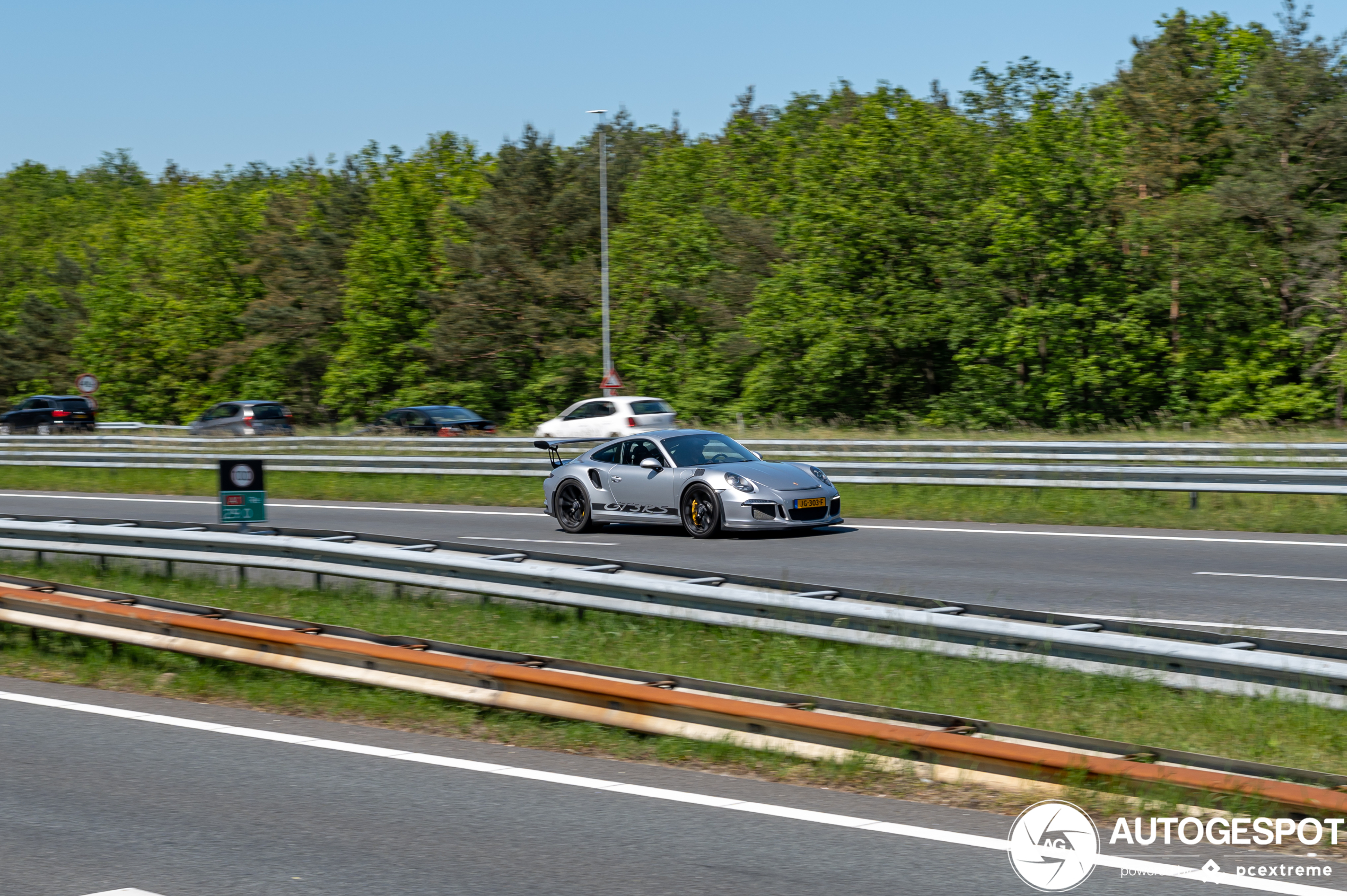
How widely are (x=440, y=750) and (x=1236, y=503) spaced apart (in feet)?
43.2

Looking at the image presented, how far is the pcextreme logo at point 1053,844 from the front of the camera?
475 cm

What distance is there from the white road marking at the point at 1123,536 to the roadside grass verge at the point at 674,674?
316 inches

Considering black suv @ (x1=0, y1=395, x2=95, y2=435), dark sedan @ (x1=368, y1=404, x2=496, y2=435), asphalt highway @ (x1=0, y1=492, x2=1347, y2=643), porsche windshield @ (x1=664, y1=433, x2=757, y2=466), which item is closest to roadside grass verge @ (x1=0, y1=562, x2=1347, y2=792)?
asphalt highway @ (x1=0, y1=492, x2=1347, y2=643)

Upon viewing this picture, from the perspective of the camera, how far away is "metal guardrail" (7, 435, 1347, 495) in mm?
16906

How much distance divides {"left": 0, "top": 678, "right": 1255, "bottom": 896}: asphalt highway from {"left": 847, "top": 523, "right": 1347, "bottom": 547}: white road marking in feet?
34.5

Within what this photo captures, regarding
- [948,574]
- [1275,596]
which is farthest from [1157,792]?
[948,574]

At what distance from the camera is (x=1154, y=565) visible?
13195mm

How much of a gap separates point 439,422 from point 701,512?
21.5 m

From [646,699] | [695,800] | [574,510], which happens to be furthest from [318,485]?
[695,800]

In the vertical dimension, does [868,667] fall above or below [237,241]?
below

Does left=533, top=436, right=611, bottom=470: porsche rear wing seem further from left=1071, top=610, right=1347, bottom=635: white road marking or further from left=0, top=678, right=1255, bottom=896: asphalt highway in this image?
left=0, top=678, right=1255, bottom=896: asphalt highway

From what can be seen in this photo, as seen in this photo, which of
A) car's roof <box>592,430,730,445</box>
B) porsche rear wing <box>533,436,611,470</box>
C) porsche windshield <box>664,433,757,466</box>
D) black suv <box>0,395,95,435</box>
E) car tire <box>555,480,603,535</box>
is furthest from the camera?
black suv <box>0,395,95,435</box>

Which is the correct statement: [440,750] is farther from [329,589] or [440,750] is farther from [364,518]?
[364,518]

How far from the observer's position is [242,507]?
1313cm
